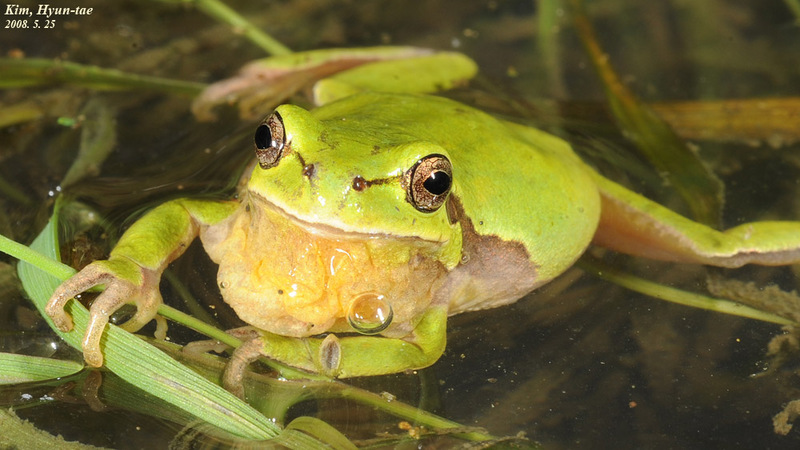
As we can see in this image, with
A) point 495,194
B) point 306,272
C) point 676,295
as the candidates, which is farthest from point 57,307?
point 676,295

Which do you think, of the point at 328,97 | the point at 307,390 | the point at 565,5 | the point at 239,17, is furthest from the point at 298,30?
the point at 307,390

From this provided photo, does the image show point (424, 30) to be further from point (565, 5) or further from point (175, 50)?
point (175, 50)

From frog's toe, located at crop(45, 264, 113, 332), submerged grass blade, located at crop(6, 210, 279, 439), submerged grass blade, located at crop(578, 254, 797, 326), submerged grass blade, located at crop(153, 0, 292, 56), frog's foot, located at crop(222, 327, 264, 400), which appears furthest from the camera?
submerged grass blade, located at crop(153, 0, 292, 56)

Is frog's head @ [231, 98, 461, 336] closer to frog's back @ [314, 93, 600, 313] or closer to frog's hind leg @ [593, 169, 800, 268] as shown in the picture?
frog's back @ [314, 93, 600, 313]

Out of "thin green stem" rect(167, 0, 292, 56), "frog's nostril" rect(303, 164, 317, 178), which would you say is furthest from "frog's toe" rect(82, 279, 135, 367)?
"thin green stem" rect(167, 0, 292, 56)

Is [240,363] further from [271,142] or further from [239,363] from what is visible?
[271,142]

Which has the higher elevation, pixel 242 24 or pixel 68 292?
pixel 242 24

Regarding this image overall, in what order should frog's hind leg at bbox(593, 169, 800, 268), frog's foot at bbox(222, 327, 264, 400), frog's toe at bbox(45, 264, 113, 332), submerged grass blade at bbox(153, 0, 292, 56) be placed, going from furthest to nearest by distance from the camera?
1. submerged grass blade at bbox(153, 0, 292, 56)
2. frog's hind leg at bbox(593, 169, 800, 268)
3. frog's foot at bbox(222, 327, 264, 400)
4. frog's toe at bbox(45, 264, 113, 332)

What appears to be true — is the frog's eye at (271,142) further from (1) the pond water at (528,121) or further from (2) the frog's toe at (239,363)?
(1) the pond water at (528,121)
